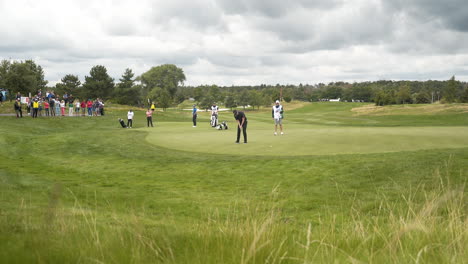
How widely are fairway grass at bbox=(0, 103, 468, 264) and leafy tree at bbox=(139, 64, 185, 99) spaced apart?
13304 cm

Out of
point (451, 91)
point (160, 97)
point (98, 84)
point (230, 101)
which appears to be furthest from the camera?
point (230, 101)

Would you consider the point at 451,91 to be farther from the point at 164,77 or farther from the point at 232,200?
the point at 232,200

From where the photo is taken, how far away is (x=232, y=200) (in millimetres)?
10336

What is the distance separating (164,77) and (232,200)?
153574mm

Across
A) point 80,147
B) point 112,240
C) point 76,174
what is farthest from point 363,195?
point 80,147

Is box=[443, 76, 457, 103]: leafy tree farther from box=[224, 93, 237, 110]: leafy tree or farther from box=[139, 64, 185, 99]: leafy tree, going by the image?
box=[139, 64, 185, 99]: leafy tree

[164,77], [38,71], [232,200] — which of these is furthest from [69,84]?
[232,200]

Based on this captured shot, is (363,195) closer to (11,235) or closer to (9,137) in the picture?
(11,235)

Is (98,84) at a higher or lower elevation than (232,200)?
higher

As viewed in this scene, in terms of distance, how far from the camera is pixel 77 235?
4.14 metres

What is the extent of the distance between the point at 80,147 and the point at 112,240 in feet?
67.6

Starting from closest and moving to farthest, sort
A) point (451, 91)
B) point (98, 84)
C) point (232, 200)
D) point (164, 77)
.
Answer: point (232, 200), point (98, 84), point (451, 91), point (164, 77)

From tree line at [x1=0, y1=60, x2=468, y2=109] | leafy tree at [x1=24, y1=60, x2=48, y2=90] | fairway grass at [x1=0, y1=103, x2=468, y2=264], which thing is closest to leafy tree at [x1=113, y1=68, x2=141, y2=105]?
tree line at [x1=0, y1=60, x2=468, y2=109]

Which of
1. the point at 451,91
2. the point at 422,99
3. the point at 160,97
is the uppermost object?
the point at 451,91
